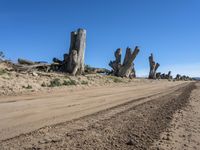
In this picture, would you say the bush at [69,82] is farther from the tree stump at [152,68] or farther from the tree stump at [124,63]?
the tree stump at [152,68]

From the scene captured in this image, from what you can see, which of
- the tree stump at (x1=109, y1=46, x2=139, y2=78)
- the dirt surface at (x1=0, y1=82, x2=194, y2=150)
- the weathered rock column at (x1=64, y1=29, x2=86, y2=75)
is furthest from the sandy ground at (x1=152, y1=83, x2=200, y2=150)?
the tree stump at (x1=109, y1=46, x2=139, y2=78)

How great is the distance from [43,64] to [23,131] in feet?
49.2

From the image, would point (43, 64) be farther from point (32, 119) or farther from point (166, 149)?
point (166, 149)

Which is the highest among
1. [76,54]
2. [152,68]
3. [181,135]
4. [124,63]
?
[152,68]

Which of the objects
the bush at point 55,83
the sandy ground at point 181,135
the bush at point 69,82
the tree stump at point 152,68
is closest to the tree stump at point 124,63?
the bush at point 69,82

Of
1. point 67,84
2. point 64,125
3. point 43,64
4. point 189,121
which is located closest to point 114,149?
point 64,125

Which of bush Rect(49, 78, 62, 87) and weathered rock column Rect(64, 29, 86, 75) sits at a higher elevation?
weathered rock column Rect(64, 29, 86, 75)

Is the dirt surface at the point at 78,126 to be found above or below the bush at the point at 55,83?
below

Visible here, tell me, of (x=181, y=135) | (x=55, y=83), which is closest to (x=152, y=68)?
(x=55, y=83)

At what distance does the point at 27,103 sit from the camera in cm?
915

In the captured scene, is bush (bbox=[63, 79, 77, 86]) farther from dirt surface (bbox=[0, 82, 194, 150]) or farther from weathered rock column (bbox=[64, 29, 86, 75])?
dirt surface (bbox=[0, 82, 194, 150])

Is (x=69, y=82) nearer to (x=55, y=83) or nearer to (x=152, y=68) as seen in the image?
(x=55, y=83)

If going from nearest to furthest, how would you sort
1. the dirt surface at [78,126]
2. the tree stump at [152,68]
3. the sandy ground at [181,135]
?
the dirt surface at [78,126] → the sandy ground at [181,135] → the tree stump at [152,68]

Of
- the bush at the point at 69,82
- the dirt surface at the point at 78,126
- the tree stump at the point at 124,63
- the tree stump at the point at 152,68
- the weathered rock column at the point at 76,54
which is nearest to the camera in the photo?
the dirt surface at the point at 78,126
